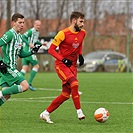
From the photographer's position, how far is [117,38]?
38.1m

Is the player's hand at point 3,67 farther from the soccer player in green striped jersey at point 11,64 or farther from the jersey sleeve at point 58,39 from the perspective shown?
the jersey sleeve at point 58,39

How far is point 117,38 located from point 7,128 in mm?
30472

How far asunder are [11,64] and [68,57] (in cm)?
98

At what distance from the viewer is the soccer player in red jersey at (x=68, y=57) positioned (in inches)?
348

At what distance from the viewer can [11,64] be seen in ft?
30.7

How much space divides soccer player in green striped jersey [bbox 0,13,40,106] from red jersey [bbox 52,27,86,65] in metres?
0.79

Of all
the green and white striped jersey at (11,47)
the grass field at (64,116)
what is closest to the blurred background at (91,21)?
the grass field at (64,116)

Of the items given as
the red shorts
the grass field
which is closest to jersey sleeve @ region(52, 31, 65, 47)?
the red shorts

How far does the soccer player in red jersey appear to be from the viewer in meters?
8.84

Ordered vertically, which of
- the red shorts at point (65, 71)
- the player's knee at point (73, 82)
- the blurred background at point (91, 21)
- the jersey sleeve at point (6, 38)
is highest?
the jersey sleeve at point (6, 38)

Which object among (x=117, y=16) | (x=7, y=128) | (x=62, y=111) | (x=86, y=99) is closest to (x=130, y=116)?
(x=62, y=111)

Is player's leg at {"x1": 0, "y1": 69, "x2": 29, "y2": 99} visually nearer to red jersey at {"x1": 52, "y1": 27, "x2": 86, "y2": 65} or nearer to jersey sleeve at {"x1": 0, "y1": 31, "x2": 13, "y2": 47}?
jersey sleeve at {"x1": 0, "y1": 31, "x2": 13, "y2": 47}

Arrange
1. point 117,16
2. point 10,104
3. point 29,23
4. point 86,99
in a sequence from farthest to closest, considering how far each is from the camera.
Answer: point 117,16
point 29,23
point 86,99
point 10,104

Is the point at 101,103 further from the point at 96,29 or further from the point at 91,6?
the point at 96,29
